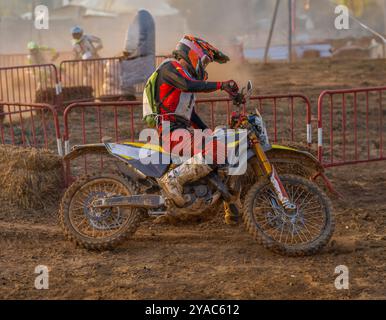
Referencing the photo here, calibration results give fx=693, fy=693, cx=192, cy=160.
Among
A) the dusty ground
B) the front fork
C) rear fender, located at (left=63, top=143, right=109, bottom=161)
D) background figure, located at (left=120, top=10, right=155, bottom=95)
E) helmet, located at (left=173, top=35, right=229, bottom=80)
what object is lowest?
the dusty ground

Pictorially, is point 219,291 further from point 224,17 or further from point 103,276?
point 224,17

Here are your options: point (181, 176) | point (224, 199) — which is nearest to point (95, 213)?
point (181, 176)

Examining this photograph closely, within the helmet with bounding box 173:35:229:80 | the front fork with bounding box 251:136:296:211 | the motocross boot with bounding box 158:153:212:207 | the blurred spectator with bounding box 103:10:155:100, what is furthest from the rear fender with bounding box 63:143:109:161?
the blurred spectator with bounding box 103:10:155:100

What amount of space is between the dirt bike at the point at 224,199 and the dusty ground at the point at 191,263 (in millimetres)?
184

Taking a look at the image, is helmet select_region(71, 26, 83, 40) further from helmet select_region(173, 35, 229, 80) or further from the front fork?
the front fork

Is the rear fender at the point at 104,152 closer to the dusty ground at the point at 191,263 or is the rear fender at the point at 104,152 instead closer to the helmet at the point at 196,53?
the dusty ground at the point at 191,263

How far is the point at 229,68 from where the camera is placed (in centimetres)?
2403

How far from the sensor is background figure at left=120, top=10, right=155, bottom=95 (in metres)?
15.2

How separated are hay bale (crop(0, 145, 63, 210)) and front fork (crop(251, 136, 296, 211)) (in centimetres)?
275

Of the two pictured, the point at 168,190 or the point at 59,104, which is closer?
the point at 168,190

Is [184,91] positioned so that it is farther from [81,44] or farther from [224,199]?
[81,44]

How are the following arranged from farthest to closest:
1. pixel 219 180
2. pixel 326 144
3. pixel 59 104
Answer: pixel 59 104 < pixel 326 144 < pixel 219 180
